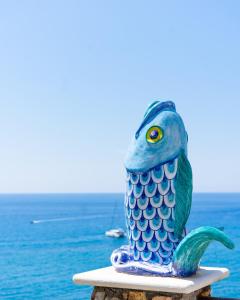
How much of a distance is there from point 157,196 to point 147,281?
0.87m

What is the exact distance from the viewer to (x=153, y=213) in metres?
4.75

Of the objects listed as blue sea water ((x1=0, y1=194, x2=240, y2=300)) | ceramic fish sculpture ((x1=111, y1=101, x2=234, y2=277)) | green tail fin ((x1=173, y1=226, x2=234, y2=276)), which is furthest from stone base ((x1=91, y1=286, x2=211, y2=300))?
blue sea water ((x1=0, y1=194, x2=240, y2=300))

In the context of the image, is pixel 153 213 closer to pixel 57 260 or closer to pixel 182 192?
pixel 182 192

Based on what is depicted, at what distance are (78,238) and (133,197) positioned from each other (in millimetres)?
51457

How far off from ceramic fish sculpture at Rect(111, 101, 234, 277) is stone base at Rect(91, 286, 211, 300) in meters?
0.37

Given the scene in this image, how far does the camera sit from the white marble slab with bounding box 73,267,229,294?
13.2 ft

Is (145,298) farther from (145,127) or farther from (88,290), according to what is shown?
(88,290)

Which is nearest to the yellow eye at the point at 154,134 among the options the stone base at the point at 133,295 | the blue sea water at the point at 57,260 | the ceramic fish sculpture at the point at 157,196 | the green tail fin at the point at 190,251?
the ceramic fish sculpture at the point at 157,196

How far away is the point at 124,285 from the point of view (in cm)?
421

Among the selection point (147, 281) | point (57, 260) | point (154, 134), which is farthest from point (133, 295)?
point (57, 260)

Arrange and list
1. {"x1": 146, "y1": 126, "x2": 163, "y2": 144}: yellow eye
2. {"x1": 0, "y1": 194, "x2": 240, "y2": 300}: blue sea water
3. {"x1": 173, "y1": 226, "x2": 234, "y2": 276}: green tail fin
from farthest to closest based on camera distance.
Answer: {"x1": 0, "y1": 194, "x2": 240, "y2": 300}: blue sea water, {"x1": 146, "y1": 126, "x2": 163, "y2": 144}: yellow eye, {"x1": 173, "y1": 226, "x2": 234, "y2": 276}: green tail fin

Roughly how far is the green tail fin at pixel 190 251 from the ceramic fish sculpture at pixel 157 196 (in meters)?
0.13

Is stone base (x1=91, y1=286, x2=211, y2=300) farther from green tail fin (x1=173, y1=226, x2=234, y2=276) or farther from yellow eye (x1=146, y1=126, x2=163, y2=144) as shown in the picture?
yellow eye (x1=146, y1=126, x2=163, y2=144)

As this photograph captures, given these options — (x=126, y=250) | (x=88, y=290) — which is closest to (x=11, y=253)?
(x=88, y=290)
